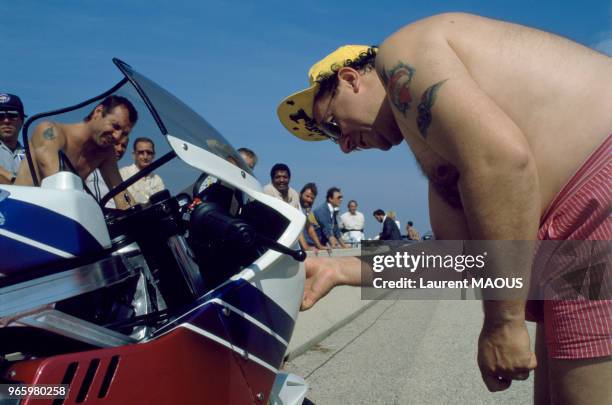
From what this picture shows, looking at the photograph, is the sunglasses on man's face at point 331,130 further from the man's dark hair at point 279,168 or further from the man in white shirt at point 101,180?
the man's dark hair at point 279,168

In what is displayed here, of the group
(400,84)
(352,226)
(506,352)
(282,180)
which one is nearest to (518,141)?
(400,84)

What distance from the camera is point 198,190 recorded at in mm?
2412

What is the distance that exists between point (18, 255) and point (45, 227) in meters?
0.10

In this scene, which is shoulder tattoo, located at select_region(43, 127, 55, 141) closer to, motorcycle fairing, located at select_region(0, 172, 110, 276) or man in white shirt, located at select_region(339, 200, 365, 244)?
motorcycle fairing, located at select_region(0, 172, 110, 276)

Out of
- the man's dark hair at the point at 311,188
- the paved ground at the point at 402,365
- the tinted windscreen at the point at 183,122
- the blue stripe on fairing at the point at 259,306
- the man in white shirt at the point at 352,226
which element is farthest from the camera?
the man in white shirt at the point at 352,226

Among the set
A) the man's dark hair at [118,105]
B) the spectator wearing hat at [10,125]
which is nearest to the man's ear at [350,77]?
the man's dark hair at [118,105]

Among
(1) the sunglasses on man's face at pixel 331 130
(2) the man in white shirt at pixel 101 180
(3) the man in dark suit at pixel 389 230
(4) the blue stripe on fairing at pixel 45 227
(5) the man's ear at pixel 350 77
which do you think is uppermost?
(5) the man's ear at pixel 350 77

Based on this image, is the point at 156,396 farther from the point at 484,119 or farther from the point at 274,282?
the point at 484,119

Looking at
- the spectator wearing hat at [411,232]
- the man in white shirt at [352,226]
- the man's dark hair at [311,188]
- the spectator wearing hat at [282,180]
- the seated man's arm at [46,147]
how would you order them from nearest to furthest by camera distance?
the seated man's arm at [46,147] < the spectator wearing hat at [282,180] < the man's dark hair at [311,188] < the man in white shirt at [352,226] < the spectator wearing hat at [411,232]

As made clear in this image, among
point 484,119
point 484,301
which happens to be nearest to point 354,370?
point 484,301

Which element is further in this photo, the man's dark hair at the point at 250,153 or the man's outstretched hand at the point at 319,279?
the man's dark hair at the point at 250,153

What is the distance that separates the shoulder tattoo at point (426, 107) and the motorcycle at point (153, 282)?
1.94ft

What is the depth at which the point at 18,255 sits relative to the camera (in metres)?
1.60

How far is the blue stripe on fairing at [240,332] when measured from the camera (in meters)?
1.88
